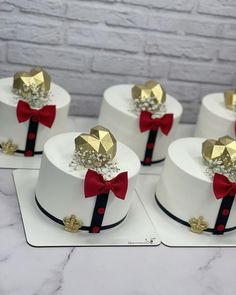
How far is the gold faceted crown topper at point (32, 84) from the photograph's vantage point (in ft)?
4.23

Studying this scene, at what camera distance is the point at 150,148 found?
1.37m

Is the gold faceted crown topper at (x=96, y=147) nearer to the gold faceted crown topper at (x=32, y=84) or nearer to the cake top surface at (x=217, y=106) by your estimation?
the gold faceted crown topper at (x=32, y=84)

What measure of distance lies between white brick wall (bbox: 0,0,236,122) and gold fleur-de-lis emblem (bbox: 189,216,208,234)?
0.54 m

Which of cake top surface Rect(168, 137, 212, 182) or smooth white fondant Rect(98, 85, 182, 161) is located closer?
cake top surface Rect(168, 137, 212, 182)

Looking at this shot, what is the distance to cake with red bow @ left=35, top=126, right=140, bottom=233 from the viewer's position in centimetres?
108

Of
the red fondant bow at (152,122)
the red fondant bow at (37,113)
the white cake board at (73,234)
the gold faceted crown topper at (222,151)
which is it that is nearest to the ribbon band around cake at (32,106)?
the red fondant bow at (37,113)

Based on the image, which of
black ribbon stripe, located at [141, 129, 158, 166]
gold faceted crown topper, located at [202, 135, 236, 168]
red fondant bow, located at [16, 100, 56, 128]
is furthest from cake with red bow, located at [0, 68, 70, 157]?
gold faceted crown topper, located at [202, 135, 236, 168]

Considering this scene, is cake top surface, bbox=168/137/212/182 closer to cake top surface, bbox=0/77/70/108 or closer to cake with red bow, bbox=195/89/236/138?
cake with red bow, bbox=195/89/236/138

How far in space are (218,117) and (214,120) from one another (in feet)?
0.05

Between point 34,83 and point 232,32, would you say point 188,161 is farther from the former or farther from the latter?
point 232,32

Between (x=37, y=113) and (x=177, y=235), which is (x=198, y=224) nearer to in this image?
(x=177, y=235)

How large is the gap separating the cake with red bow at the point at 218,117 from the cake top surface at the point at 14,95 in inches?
14.6

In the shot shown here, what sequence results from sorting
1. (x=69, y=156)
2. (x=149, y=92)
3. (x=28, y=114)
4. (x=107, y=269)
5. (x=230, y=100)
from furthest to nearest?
(x=230, y=100) < (x=149, y=92) < (x=28, y=114) < (x=69, y=156) < (x=107, y=269)

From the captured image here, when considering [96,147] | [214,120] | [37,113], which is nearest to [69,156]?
[96,147]
